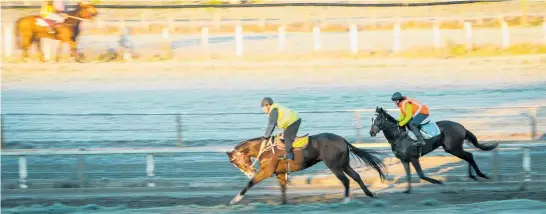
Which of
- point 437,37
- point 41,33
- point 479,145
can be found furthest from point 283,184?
point 437,37

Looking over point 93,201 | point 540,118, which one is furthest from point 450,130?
point 93,201

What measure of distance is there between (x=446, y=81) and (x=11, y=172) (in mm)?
10748

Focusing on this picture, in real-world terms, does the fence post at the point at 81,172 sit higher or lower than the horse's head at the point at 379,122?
lower

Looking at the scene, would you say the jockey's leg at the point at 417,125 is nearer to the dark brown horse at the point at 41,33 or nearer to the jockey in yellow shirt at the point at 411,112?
the jockey in yellow shirt at the point at 411,112

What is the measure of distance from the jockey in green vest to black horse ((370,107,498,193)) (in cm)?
144

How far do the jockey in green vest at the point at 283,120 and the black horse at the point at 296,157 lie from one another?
0.39ft

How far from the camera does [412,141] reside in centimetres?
1736

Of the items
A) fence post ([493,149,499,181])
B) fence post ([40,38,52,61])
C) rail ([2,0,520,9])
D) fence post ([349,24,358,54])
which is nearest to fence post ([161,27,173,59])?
fence post ([40,38,52,61])

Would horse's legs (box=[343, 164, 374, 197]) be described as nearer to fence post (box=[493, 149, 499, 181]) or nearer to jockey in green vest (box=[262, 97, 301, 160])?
jockey in green vest (box=[262, 97, 301, 160])

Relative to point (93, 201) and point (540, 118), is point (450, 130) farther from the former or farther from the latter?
point (93, 201)

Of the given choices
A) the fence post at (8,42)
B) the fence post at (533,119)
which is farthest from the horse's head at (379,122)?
the fence post at (8,42)

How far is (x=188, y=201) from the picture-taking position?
1648 cm

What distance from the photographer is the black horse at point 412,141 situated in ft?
56.1

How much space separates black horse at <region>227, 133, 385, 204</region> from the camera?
52.9 ft
